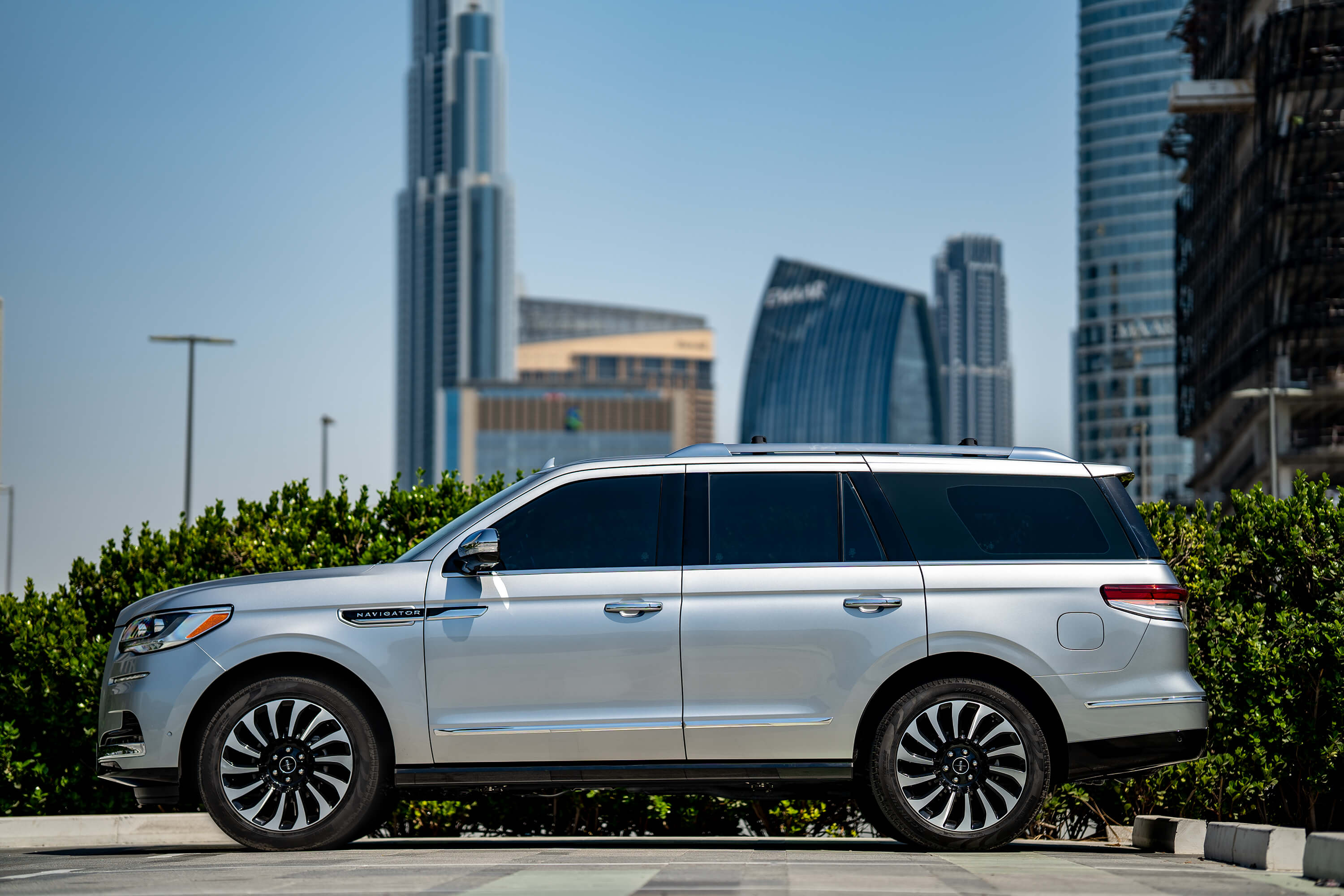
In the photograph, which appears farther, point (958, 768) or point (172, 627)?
point (172, 627)

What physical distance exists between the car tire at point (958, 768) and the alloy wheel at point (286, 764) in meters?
2.45

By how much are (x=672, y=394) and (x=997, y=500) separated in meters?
186

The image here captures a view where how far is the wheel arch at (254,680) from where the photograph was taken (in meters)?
6.93

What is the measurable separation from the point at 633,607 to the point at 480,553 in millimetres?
745

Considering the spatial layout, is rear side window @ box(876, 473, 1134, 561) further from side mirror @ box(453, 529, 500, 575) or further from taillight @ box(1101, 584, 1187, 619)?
side mirror @ box(453, 529, 500, 575)

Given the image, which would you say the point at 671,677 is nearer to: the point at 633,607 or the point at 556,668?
the point at 633,607

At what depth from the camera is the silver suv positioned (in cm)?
685

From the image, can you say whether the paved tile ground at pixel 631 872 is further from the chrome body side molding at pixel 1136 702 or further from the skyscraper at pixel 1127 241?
the skyscraper at pixel 1127 241

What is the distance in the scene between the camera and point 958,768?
22.6 ft

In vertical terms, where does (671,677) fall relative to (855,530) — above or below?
below

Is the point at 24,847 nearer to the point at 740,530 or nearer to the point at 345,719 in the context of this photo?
the point at 345,719

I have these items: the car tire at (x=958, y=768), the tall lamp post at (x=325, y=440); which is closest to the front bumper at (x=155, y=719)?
the car tire at (x=958, y=768)

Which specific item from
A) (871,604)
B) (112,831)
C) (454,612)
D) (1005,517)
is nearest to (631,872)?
(454,612)

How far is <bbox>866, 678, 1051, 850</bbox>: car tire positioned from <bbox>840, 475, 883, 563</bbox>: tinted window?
2.19 feet
